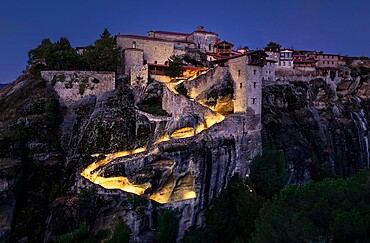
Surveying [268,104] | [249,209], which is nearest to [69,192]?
[249,209]

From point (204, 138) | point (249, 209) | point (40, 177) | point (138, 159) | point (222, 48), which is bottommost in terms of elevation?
point (249, 209)

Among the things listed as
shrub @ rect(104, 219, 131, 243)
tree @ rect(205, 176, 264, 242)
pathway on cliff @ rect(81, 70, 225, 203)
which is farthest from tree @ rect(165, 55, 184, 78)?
shrub @ rect(104, 219, 131, 243)

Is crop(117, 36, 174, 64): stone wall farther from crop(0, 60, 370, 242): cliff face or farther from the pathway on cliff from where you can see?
the pathway on cliff

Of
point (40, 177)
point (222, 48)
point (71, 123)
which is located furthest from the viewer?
point (222, 48)

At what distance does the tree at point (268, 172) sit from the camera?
29.8 meters

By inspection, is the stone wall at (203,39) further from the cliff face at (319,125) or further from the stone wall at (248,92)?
the stone wall at (248,92)

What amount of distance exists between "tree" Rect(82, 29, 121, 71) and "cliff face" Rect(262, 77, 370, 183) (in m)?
18.5

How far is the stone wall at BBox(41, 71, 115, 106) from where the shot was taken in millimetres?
35938

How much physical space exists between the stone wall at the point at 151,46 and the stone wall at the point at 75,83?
8.59 meters

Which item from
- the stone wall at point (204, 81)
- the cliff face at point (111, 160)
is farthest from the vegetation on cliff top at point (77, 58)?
the stone wall at point (204, 81)

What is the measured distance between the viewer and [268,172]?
30188 mm

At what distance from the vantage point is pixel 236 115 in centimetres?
3141

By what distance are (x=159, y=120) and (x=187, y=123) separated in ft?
11.0

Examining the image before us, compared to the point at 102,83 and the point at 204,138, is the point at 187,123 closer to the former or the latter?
the point at 204,138
